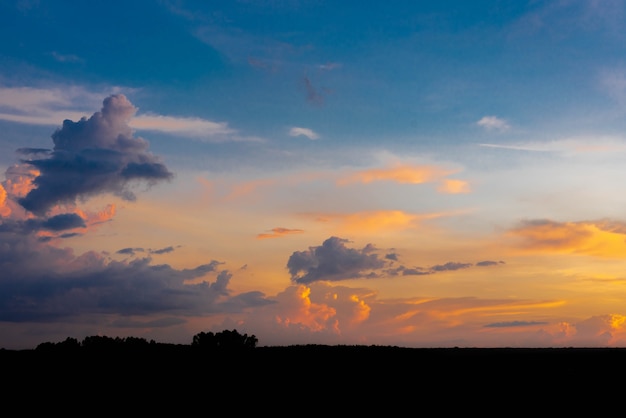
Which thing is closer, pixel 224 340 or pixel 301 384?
pixel 301 384

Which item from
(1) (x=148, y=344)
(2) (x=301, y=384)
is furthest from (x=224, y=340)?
(2) (x=301, y=384)

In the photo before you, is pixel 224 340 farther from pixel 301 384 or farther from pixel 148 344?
pixel 301 384

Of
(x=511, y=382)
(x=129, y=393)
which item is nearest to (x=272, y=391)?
(x=129, y=393)

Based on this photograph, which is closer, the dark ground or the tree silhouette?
the dark ground

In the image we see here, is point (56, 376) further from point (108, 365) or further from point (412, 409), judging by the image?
point (412, 409)

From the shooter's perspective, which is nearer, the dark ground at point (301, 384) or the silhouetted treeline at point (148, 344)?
the dark ground at point (301, 384)

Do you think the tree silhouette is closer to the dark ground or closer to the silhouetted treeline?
the silhouetted treeline

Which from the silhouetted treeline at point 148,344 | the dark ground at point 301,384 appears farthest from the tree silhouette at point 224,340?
the dark ground at point 301,384

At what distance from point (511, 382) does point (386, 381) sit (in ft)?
49.4

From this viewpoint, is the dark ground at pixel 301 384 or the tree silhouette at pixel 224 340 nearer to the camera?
the dark ground at pixel 301 384

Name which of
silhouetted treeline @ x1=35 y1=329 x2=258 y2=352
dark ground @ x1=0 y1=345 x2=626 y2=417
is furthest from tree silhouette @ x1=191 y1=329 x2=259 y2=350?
dark ground @ x1=0 y1=345 x2=626 y2=417

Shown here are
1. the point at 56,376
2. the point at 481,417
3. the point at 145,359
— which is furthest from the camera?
the point at 145,359

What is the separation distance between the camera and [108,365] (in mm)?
85312

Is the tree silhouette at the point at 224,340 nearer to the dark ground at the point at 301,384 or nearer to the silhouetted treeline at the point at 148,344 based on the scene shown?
the silhouetted treeline at the point at 148,344
